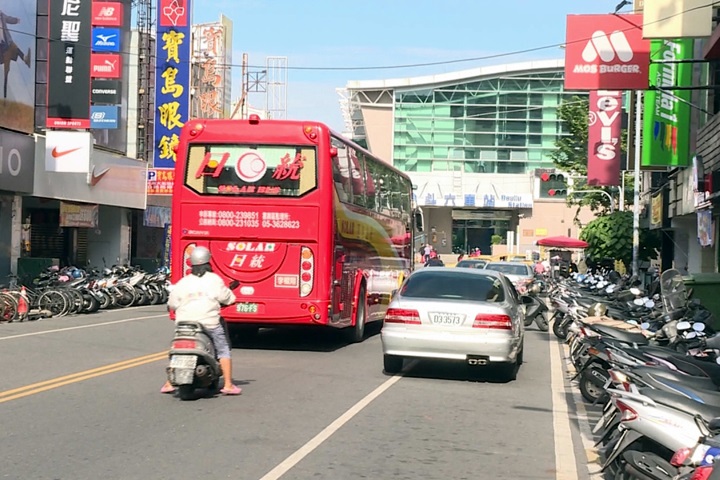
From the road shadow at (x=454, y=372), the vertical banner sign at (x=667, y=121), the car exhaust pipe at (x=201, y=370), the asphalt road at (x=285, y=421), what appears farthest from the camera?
the vertical banner sign at (x=667, y=121)

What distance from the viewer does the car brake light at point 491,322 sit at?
11.5 m

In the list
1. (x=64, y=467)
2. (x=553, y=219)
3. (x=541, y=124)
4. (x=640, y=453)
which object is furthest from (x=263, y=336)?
(x=541, y=124)

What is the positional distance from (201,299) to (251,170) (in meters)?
5.25

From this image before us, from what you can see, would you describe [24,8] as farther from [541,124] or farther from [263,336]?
[541,124]

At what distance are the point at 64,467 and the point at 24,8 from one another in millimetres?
22751

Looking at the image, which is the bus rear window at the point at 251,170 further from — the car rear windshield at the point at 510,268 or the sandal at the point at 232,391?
the car rear windshield at the point at 510,268

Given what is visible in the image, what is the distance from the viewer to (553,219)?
76.8 m

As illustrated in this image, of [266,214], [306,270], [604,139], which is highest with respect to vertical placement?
[604,139]

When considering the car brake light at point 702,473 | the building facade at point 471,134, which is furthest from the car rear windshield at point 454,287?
the building facade at point 471,134

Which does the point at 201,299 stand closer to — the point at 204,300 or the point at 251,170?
the point at 204,300

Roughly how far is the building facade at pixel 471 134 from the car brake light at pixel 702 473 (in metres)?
72.9

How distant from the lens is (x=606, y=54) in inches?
760

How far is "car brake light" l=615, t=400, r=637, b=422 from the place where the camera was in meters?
6.23

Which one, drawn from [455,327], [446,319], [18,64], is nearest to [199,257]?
[446,319]
